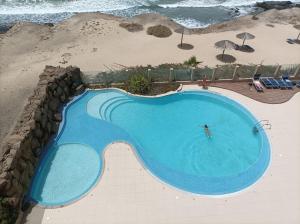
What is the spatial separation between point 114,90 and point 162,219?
508 inches

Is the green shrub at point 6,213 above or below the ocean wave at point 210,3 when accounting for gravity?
above

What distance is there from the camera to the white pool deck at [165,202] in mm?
16531

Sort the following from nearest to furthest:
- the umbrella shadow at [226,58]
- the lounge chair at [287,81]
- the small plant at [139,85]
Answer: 1. the small plant at [139,85]
2. the lounge chair at [287,81]
3. the umbrella shadow at [226,58]

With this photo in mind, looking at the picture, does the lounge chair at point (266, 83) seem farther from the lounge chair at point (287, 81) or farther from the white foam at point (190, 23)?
the white foam at point (190, 23)

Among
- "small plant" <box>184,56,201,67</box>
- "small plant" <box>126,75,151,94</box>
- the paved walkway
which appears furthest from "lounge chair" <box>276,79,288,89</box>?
"small plant" <box>126,75,151,94</box>

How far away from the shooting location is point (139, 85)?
25547 mm

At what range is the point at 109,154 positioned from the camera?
20047 millimetres

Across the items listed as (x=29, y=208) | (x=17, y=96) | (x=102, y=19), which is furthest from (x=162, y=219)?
(x=102, y=19)

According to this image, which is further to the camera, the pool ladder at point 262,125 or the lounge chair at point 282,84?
the lounge chair at point 282,84

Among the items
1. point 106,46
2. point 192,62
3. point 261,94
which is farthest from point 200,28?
point 261,94

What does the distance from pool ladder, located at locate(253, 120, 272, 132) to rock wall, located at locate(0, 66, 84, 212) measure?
14.3 metres

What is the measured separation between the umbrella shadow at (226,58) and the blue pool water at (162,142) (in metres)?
6.79

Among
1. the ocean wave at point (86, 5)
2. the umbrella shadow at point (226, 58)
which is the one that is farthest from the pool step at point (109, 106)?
the ocean wave at point (86, 5)

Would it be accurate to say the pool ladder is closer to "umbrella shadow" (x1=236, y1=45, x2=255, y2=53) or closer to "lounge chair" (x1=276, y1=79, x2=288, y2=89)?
"lounge chair" (x1=276, y1=79, x2=288, y2=89)
